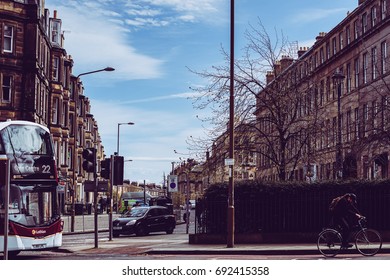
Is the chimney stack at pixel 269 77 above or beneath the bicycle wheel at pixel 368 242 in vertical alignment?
above

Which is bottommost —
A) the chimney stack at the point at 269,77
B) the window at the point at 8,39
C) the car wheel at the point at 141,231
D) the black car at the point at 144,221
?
the car wheel at the point at 141,231

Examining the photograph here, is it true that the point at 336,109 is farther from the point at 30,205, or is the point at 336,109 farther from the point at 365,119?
the point at 30,205

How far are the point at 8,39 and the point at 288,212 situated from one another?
41.2ft

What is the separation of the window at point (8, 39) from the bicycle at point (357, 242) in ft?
27.5

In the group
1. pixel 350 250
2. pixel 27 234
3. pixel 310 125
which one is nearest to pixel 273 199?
pixel 310 125

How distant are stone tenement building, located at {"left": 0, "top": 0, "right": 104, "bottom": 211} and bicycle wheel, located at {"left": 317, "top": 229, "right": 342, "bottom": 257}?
6.33 metres

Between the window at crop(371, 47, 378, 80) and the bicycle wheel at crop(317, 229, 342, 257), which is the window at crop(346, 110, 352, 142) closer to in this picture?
the window at crop(371, 47, 378, 80)

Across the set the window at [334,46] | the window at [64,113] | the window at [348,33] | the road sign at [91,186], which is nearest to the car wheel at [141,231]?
the road sign at [91,186]

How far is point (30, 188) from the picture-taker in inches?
486

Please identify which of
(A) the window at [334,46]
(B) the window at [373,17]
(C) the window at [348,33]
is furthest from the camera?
(B) the window at [373,17]

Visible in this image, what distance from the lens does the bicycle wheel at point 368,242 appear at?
49.2ft

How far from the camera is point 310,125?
23.7 metres

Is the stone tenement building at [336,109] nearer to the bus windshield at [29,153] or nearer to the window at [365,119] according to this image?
the window at [365,119]
